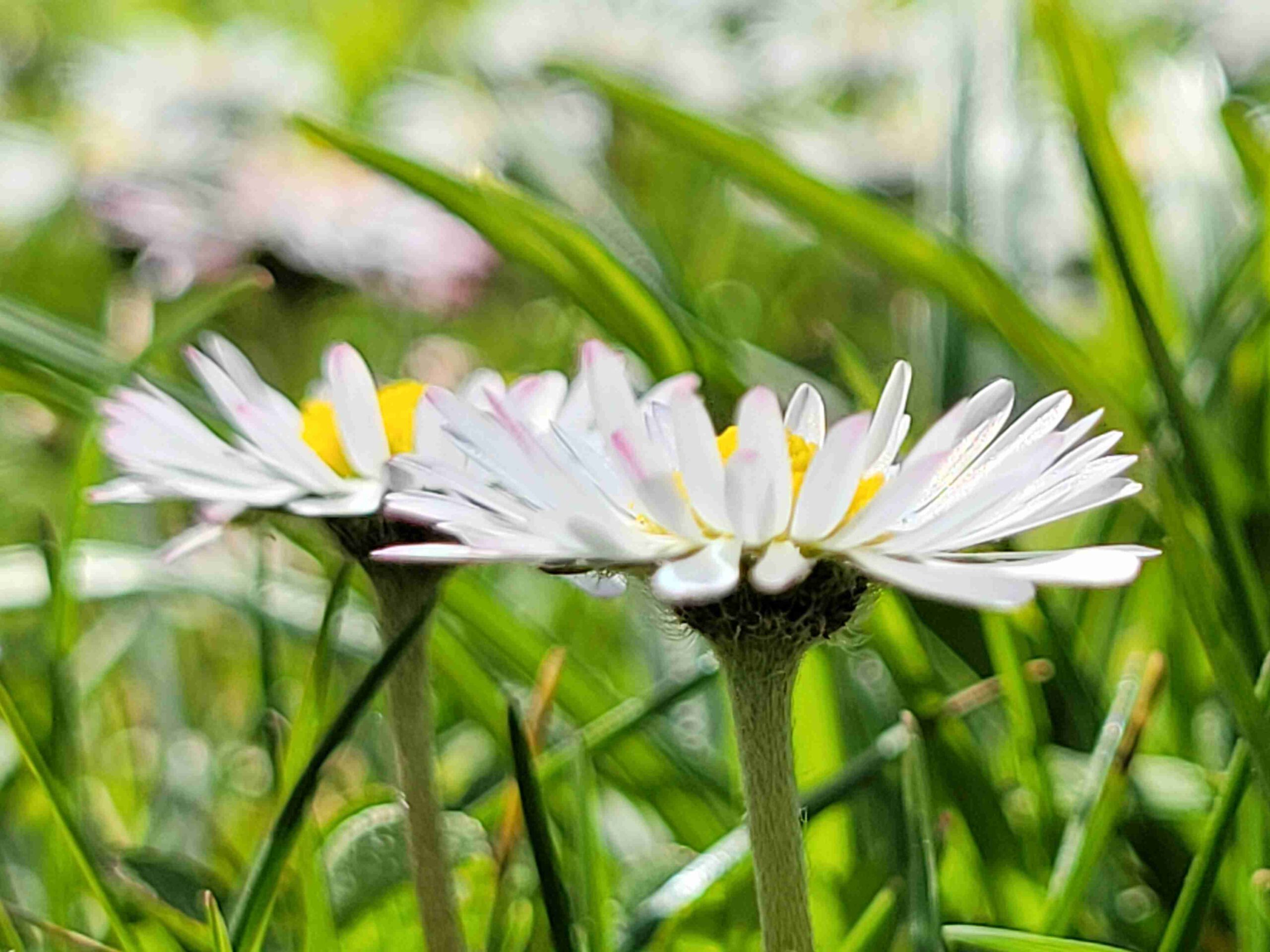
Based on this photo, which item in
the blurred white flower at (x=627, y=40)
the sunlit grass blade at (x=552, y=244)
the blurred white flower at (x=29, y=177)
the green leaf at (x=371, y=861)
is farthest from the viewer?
the blurred white flower at (x=627, y=40)

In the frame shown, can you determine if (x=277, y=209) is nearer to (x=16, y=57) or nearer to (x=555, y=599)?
(x=555, y=599)

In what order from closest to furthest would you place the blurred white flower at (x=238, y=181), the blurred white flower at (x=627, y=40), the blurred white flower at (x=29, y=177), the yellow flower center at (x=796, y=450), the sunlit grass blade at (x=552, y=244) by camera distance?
1. the yellow flower center at (x=796, y=450)
2. the sunlit grass blade at (x=552, y=244)
3. the blurred white flower at (x=238, y=181)
4. the blurred white flower at (x=29, y=177)
5. the blurred white flower at (x=627, y=40)

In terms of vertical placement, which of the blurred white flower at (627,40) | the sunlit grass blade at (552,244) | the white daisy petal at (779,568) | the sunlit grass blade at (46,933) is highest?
the blurred white flower at (627,40)

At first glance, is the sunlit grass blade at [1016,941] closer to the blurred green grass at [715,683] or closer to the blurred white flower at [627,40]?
the blurred green grass at [715,683]

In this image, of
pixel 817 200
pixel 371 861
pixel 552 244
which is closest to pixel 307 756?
pixel 371 861

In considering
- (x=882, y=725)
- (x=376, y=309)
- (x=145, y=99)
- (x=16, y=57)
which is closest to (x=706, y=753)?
(x=882, y=725)

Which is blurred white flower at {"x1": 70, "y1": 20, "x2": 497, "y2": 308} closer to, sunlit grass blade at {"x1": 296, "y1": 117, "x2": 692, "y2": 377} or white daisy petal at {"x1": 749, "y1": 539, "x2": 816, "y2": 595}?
sunlit grass blade at {"x1": 296, "y1": 117, "x2": 692, "y2": 377}

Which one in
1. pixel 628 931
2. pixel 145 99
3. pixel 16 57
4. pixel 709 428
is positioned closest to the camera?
pixel 709 428

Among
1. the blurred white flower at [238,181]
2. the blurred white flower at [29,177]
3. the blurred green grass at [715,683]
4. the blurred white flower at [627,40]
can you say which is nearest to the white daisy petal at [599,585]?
the blurred green grass at [715,683]
